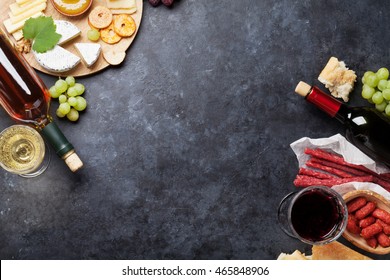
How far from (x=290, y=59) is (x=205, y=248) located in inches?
23.4

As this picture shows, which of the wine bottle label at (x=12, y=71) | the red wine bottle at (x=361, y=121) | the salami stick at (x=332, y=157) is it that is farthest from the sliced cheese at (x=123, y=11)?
the salami stick at (x=332, y=157)

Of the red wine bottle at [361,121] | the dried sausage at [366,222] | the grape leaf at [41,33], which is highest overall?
the grape leaf at [41,33]

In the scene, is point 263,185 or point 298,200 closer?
point 298,200

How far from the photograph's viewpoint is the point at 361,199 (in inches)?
64.2

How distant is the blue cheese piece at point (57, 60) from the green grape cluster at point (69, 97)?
3 cm

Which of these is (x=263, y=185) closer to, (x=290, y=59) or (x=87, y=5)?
(x=290, y=59)

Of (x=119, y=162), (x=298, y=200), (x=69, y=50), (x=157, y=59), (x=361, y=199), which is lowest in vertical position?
(x=361, y=199)

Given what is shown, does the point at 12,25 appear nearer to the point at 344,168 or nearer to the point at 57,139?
the point at 57,139

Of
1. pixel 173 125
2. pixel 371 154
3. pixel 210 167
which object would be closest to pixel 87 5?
pixel 173 125

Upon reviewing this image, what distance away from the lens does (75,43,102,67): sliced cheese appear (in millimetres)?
1649

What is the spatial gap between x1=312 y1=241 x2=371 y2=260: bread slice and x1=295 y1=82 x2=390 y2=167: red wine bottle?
26 cm

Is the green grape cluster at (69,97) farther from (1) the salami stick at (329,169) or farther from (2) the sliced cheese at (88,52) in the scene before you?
(1) the salami stick at (329,169)

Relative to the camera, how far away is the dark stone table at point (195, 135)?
1684 millimetres

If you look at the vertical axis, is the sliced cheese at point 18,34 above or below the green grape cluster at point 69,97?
above
